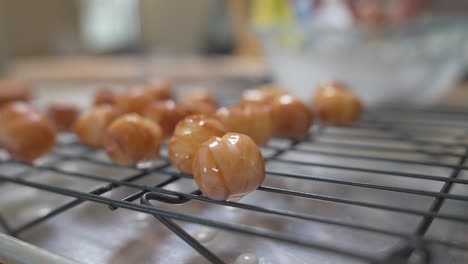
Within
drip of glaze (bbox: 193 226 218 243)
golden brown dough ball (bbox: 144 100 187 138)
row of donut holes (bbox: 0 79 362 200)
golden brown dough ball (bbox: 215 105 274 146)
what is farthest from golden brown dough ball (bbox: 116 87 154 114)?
drip of glaze (bbox: 193 226 218 243)

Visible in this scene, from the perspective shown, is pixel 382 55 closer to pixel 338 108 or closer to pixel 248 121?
pixel 338 108

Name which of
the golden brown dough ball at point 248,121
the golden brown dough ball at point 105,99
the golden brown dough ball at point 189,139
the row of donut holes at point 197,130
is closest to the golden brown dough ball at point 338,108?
the row of donut holes at point 197,130

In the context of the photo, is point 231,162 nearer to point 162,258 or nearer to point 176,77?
point 162,258

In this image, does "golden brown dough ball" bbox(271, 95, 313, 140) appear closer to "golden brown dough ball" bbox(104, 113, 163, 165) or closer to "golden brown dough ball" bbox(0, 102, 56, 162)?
"golden brown dough ball" bbox(104, 113, 163, 165)

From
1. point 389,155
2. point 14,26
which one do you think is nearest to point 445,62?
point 389,155

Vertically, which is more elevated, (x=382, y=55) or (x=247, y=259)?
(x=382, y=55)

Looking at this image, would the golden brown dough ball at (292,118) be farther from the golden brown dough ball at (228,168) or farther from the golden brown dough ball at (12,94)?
the golden brown dough ball at (12,94)

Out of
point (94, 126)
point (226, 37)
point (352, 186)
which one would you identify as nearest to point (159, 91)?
point (94, 126)
